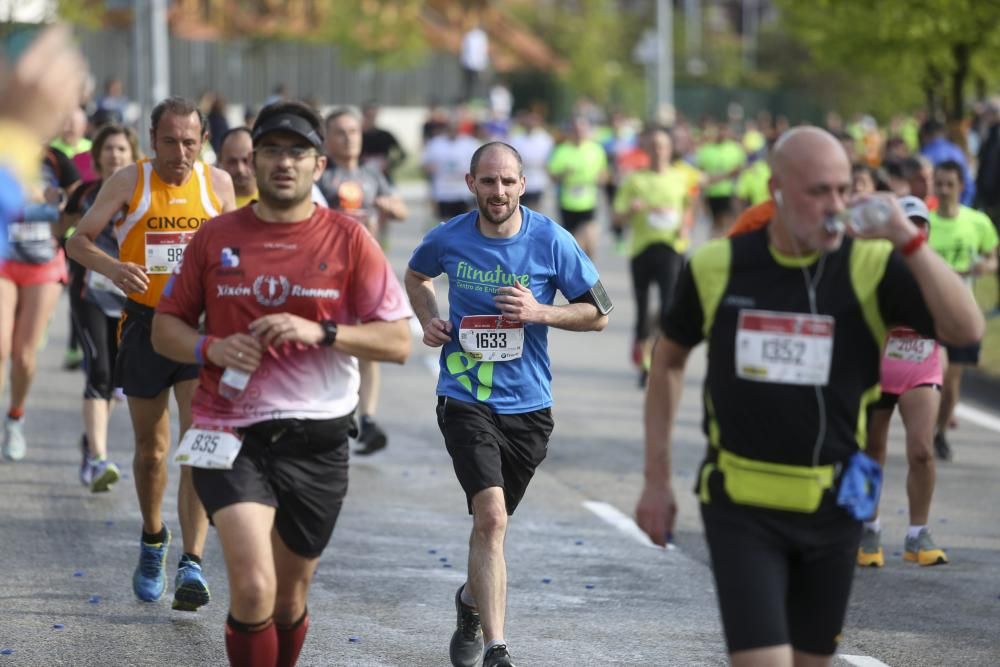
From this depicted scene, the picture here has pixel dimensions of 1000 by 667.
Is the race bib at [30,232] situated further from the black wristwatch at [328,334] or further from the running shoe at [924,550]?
the black wristwatch at [328,334]

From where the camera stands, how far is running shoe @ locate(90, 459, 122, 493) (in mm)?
10094

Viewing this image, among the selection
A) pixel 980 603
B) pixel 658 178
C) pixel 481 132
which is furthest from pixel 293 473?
pixel 481 132

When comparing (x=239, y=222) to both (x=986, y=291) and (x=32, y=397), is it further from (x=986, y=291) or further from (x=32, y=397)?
(x=986, y=291)

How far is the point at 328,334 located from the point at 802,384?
4.89ft

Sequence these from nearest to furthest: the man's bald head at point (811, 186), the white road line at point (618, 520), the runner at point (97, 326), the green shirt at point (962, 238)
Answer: the man's bald head at point (811, 186)
the white road line at point (618, 520)
the runner at point (97, 326)
the green shirt at point (962, 238)

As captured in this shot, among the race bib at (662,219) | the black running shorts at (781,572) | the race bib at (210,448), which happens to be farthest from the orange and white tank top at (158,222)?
the race bib at (662,219)

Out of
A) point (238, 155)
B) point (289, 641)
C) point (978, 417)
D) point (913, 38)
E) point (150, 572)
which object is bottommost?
point (978, 417)

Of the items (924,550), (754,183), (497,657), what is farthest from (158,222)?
(754,183)

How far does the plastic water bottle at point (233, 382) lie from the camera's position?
5496 millimetres

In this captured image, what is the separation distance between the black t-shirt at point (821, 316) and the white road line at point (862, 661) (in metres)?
2.23

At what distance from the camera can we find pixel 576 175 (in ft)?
75.5

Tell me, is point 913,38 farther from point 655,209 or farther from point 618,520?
point 618,520

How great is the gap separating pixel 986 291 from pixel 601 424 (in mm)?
9759

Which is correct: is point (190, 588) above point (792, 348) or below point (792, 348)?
Result: below
